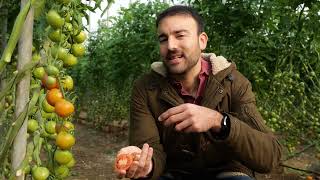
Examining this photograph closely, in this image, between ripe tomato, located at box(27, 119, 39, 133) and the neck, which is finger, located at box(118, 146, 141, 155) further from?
ripe tomato, located at box(27, 119, 39, 133)

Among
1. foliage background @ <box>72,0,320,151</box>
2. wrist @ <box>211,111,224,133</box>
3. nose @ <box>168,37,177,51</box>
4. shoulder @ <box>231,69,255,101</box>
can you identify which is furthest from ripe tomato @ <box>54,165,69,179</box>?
foliage background @ <box>72,0,320,151</box>

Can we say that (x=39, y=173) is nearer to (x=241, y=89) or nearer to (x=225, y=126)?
(x=225, y=126)

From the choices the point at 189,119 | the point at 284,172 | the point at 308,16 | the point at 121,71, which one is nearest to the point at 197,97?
the point at 189,119

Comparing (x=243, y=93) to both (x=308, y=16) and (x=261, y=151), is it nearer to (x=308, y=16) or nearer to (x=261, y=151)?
(x=261, y=151)

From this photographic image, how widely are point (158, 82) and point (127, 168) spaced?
0.56 m

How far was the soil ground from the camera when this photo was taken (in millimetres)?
4664

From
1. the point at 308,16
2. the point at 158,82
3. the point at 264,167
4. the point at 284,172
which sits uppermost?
the point at 308,16

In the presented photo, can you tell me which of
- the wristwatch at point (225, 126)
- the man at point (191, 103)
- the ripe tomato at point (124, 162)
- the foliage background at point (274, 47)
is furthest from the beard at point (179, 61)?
the foliage background at point (274, 47)

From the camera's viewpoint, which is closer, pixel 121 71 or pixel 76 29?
pixel 76 29

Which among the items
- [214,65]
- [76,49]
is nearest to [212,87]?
[214,65]

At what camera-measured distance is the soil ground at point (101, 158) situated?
466 centimetres

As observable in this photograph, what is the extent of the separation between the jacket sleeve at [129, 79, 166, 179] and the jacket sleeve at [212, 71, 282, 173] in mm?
333

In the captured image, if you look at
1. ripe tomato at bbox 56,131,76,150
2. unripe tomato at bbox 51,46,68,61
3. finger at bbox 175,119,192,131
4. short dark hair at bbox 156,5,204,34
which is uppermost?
short dark hair at bbox 156,5,204,34

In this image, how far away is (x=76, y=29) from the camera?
1074mm
